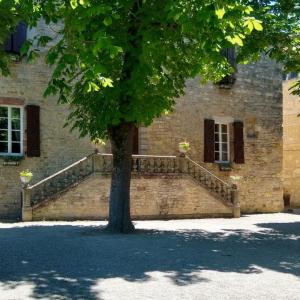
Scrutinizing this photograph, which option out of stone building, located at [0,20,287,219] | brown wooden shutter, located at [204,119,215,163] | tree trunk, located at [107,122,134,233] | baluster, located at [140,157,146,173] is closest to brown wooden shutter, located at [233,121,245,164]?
stone building, located at [0,20,287,219]

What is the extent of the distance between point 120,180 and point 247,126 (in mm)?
10478

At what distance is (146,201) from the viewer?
1672 centimetres

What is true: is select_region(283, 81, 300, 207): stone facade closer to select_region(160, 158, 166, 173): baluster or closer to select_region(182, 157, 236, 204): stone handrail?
select_region(182, 157, 236, 204): stone handrail

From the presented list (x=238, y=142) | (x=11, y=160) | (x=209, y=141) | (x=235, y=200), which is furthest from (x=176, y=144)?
(x=11, y=160)

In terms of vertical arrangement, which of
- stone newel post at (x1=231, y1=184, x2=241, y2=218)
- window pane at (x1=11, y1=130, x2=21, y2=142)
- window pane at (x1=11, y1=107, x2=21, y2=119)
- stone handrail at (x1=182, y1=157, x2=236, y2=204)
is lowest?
stone newel post at (x1=231, y1=184, x2=241, y2=218)

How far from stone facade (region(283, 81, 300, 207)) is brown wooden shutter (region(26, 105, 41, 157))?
48.2 feet

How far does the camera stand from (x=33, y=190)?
14797 millimetres

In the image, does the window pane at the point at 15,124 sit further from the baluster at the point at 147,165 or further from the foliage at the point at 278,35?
the foliage at the point at 278,35

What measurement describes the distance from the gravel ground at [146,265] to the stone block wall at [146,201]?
2.89 metres

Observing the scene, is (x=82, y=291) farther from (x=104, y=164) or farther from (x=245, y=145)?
(x=245, y=145)

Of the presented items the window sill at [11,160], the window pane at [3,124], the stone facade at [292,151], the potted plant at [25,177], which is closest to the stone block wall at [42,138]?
the window sill at [11,160]

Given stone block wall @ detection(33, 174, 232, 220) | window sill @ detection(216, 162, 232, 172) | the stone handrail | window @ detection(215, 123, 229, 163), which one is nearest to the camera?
stone block wall @ detection(33, 174, 232, 220)

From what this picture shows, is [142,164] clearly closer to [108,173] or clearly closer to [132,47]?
[108,173]

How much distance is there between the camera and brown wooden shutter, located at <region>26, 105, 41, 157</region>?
16.1 metres
